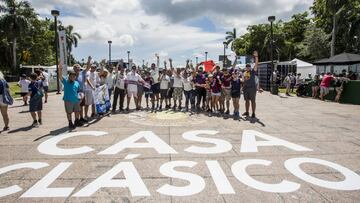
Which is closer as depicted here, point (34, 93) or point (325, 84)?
point (34, 93)

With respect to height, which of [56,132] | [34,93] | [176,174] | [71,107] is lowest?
[176,174]

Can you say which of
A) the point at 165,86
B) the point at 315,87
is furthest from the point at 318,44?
the point at 165,86

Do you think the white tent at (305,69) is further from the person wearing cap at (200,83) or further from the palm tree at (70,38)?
the palm tree at (70,38)

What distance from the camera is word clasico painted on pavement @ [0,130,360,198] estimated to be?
174 inches

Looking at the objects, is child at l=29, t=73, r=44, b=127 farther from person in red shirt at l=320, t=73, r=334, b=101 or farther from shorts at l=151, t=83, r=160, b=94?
person in red shirt at l=320, t=73, r=334, b=101

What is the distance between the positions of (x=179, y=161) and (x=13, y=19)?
5494cm

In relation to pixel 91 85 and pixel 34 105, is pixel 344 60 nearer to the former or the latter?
pixel 91 85

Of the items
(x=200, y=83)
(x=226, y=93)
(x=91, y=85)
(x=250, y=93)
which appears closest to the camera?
(x=91, y=85)

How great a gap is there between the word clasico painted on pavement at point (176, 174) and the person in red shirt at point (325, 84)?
12.0 m

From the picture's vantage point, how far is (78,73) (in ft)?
29.8

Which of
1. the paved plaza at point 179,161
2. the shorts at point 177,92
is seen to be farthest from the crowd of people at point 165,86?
the paved plaza at point 179,161

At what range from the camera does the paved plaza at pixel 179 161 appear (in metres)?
4.34

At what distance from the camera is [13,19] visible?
5116 centimetres

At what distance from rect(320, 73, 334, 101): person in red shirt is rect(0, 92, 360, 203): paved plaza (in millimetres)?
8511
